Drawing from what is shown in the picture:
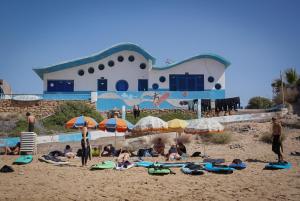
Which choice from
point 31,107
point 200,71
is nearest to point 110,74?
point 200,71

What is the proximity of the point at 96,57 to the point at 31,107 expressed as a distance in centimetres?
804

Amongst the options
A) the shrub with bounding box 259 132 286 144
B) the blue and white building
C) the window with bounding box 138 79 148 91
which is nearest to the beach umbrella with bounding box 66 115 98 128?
the shrub with bounding box 259 132 286 144

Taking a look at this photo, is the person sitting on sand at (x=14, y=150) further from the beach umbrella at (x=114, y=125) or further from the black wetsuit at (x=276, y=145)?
the black wetsuit at (x=276, y=145)

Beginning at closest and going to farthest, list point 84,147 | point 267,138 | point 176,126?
point 84,147
point 176,126
point 267,138

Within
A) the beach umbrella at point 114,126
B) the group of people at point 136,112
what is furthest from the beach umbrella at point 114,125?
the group of people at point 136,112

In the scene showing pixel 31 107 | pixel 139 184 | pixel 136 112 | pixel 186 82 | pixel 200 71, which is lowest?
pixel 139 184

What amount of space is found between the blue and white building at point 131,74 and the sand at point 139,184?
767 inches

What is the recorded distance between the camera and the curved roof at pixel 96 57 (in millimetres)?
31547

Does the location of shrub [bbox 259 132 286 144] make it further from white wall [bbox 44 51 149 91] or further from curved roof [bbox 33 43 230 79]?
white wall [bbox 44 51 149 91]

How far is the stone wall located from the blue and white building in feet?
15.7

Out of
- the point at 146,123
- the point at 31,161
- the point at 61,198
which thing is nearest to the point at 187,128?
the point at 146,123

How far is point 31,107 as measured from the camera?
26.2 m

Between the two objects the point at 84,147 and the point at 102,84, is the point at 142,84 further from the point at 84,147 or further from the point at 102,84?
the point at 84,147

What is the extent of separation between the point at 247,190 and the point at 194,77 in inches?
958
